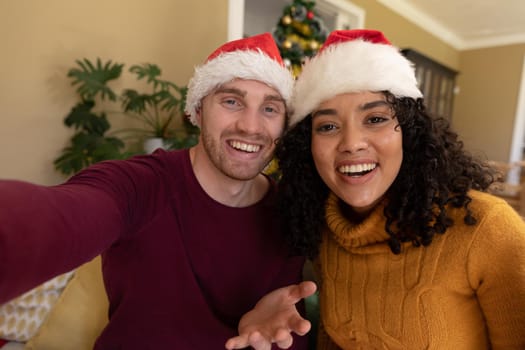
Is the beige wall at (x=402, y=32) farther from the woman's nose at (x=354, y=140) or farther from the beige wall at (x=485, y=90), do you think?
the woman's nose at (x=354, y=140)

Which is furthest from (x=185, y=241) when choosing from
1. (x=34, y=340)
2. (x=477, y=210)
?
(x=34, y=340)

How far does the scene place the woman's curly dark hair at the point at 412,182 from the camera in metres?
0.85

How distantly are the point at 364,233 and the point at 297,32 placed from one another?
2.19 metres

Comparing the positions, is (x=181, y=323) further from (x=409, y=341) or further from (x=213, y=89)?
(x=213, y=89)

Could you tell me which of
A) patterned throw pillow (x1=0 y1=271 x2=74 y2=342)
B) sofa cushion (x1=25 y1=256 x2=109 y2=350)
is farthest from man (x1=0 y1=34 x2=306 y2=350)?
patterned throw pillow (x1=0 y1=271 x2=74 y2=342)

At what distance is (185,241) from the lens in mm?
980

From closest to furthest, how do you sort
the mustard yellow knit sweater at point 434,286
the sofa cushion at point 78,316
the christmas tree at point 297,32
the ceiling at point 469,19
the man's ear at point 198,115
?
the mustard yellow knit sweater at point 434,286, the man's ear at point 198,115, the sofa cushion at point 78,316, the christmas tree at point 297,32, the ceiling at point 469,19

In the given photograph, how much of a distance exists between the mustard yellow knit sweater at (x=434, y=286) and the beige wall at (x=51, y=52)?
6.07 feet

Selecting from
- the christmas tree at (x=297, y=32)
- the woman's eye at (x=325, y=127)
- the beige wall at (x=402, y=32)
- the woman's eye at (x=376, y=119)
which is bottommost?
the woman's eye at (x=325, y=127)

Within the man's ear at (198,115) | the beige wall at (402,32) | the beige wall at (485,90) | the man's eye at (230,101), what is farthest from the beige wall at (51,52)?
the beige wall at (485,90)

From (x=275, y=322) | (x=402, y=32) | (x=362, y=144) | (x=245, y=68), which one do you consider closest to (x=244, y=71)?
(x=245, y=68)

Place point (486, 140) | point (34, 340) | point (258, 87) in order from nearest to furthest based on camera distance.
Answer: point (258, 87) < point (34, 340) < point (486, 140)

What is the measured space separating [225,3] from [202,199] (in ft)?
7.50

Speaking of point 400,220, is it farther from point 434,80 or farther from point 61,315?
point 434,80
